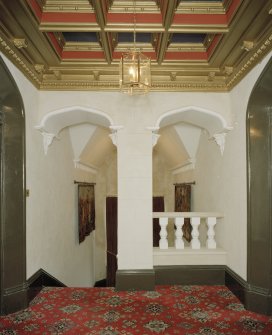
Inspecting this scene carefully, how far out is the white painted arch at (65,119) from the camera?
178 inches

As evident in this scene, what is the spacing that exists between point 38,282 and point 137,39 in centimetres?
370

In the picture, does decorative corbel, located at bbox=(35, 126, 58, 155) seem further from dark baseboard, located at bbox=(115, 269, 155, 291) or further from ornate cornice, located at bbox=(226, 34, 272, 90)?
ornate cornice, located at bbox=(226, 34, 272, 90)

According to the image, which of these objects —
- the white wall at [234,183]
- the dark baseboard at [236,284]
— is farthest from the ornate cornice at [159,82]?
the dark baseboard at [236,284]

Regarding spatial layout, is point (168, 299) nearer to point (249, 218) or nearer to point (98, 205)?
point (249, 218)

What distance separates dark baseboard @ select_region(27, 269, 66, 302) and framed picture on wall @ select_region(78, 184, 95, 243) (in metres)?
2.11

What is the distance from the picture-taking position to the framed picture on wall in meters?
6.79

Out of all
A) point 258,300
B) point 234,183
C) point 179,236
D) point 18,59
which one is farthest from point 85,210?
point 258,300

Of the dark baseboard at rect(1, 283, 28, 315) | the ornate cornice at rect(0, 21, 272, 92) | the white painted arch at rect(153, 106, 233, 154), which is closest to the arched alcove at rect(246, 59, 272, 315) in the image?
the ornate cornice at rect(0, 21, 272, 92)

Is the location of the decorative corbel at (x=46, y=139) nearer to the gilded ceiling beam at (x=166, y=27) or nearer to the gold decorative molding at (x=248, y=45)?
the gilded ceiling beam at (x=166, y=27)

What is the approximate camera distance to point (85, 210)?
7.27 m

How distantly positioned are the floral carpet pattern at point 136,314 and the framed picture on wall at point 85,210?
2552 mm

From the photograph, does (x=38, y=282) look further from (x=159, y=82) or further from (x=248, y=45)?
(x=248, y=45)

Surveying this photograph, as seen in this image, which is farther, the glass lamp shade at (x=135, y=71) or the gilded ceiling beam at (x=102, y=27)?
the glass lamp shade at (x=135, y=71)

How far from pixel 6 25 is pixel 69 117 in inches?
75.0
